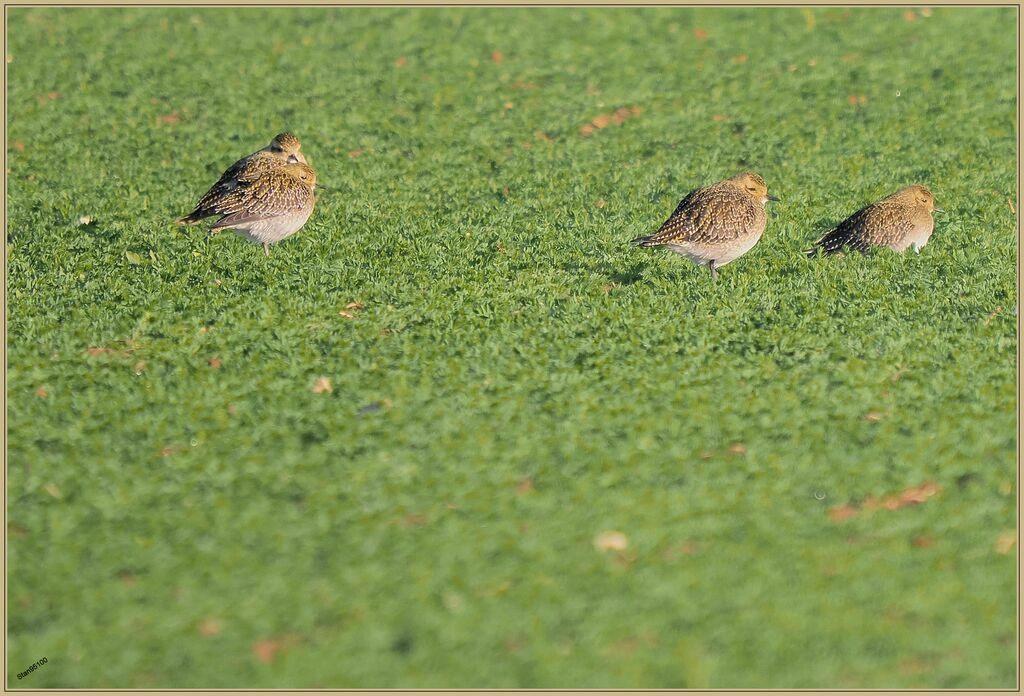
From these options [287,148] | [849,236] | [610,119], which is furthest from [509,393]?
[610,119]

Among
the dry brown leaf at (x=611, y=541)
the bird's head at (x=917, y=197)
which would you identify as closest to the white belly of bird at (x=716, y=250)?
the bird's head at (x=917, y=197)

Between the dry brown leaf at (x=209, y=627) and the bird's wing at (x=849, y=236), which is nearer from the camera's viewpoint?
the dry brown leaf at (x=209, y=627)

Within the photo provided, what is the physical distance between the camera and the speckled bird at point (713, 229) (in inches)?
432

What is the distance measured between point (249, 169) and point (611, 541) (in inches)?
255

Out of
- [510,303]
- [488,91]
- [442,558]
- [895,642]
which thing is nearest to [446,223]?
[510,303]

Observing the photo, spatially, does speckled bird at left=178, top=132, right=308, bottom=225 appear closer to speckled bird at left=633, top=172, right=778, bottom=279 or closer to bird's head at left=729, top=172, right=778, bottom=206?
speckled bird at left=633, top=172, right=778, bottom=279

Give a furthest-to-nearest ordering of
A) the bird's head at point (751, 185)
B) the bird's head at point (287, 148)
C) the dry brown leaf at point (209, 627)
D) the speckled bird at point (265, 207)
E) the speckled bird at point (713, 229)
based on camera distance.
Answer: the bird's head at point (287, 148) < the bird's head at point (751, 185) < the speckled bird at point (265, 207) < the speckled bird at point (713, 229) < the dry brown leaf at point (209, 627)

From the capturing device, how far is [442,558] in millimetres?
7477

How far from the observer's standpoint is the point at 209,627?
22.7ft

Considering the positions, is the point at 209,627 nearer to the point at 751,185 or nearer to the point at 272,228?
the point at 272,228

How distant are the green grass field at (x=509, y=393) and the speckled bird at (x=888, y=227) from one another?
0.18 metres

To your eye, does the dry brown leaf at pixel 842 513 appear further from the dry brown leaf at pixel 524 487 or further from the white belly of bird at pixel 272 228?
the white belly of bird at pixel 272 228

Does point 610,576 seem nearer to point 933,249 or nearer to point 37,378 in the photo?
point 37,378

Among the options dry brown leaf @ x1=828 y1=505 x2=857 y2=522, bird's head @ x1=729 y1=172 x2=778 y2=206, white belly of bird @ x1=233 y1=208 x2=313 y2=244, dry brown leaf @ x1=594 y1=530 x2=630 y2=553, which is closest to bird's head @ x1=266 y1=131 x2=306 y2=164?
white belly of bird @ x1=233 y1=208 x2=313 y2=244
